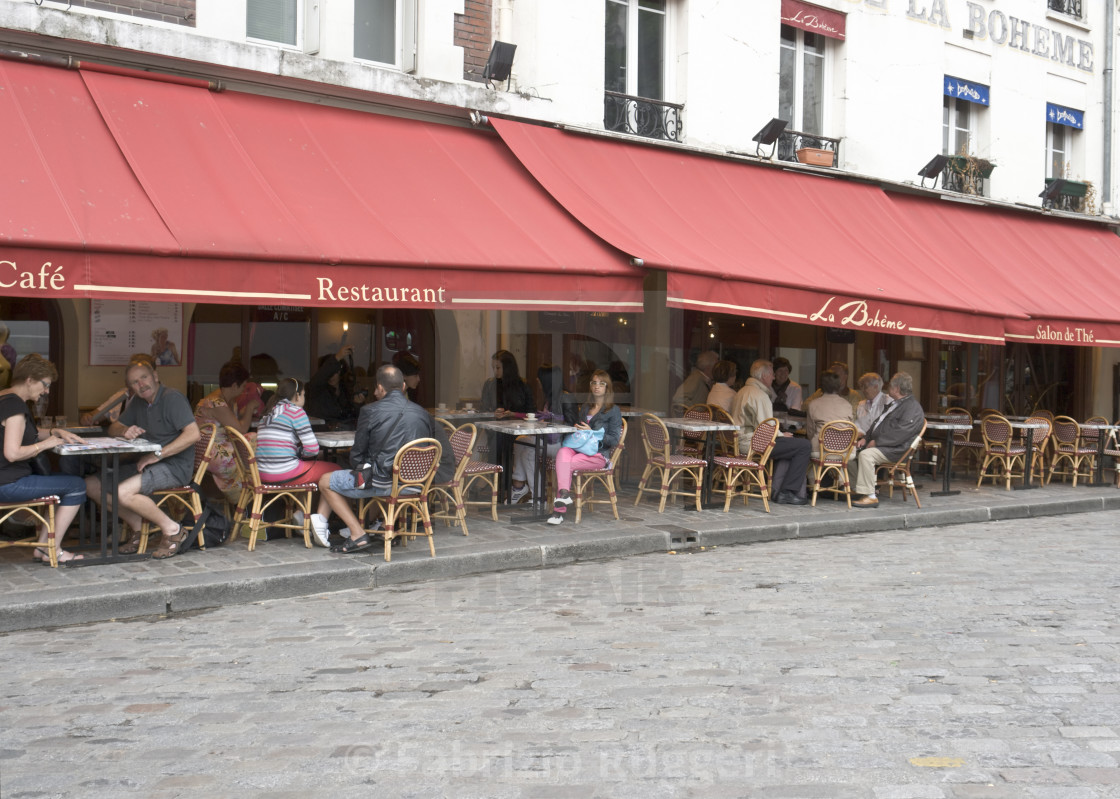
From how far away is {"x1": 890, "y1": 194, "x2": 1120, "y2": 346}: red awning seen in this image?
12.5m

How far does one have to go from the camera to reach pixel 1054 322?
12.4 metres

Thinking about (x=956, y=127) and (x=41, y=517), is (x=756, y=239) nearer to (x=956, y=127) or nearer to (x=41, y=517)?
(x=956, y=127)

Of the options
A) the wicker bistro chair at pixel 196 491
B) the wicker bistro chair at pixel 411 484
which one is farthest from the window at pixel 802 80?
the wicker bistro chair at pixel 196 491

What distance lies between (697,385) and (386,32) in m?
4.79

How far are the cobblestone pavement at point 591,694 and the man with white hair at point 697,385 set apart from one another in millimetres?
4684

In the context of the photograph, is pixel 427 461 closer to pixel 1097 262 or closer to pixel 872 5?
pixel 872 5

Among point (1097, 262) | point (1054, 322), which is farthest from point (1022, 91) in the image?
point (1054, 322)

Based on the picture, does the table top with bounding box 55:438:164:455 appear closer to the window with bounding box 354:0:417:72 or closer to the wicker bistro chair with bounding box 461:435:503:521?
the wicker bistro chair with bounding box 461:435:503:521

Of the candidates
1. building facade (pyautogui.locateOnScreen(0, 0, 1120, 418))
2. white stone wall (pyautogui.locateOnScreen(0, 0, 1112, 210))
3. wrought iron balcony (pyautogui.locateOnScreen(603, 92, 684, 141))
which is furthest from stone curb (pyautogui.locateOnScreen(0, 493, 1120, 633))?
wrought iron balcony (pyautogui.locateOnScreen(603, 92, 684, 141))

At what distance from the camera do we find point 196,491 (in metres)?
7.71

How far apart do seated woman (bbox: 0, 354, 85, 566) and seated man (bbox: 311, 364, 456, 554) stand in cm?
161

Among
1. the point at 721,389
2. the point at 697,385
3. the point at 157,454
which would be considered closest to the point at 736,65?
the point at 697,385

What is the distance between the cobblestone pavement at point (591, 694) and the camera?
12.5 ft

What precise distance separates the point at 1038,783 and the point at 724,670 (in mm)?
1628
